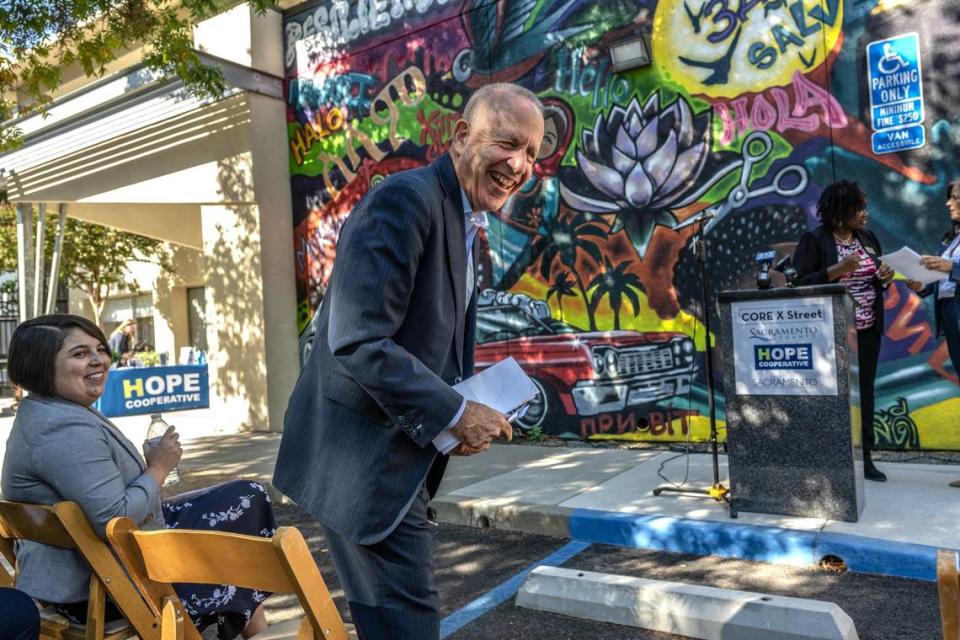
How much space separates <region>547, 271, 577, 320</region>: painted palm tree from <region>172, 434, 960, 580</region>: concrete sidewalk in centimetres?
165

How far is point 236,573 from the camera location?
1612 mm

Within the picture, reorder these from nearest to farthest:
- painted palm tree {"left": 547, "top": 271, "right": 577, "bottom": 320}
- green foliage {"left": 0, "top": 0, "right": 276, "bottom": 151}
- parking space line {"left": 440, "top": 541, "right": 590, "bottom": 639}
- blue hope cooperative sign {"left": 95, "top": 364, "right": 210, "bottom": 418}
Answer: parking space line {"left": 440, "top": 541, "right": 590, "bottom": 639}
green foliage {"left": 0, "top": 0, "right": 276, "bottom": 151}
painted palm tree {"left": 547, "top": 271, "right": 577, "bottom": 320}
blue hope cooperative sign {"left": 95, "top": 364, "right": 210, "bottom": 418}

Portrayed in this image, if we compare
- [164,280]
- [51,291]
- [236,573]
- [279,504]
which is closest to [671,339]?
[279,504]

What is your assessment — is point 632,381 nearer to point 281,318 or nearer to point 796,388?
point 796,388

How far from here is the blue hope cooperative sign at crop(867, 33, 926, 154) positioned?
19.5ft

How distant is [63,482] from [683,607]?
2.49 metres

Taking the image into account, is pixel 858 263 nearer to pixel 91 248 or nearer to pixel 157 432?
pixel 157 432

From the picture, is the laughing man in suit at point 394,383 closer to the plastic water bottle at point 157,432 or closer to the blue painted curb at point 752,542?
the plastic water bottle at point 157,432

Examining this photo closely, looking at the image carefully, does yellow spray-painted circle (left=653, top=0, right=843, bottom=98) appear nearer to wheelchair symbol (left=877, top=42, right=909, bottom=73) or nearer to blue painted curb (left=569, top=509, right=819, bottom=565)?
wheelchair symbol (left=877, top=42, right=909, bottom=73)

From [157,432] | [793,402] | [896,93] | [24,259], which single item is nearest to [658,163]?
[896,93]

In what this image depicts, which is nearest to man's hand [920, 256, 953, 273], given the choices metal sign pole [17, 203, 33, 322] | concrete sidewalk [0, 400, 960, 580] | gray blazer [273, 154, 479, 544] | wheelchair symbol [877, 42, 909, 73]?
concrete sidewalk [0, 400, 960, 580]

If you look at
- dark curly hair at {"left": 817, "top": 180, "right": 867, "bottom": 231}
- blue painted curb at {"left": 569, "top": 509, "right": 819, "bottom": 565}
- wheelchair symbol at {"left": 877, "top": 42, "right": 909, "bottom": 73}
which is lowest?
blue painted curb at {"left": 569, "top": 509, "right": 819, "bottom": 565}

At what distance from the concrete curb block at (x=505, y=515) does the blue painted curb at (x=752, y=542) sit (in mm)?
120

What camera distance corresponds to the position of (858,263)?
477cm
